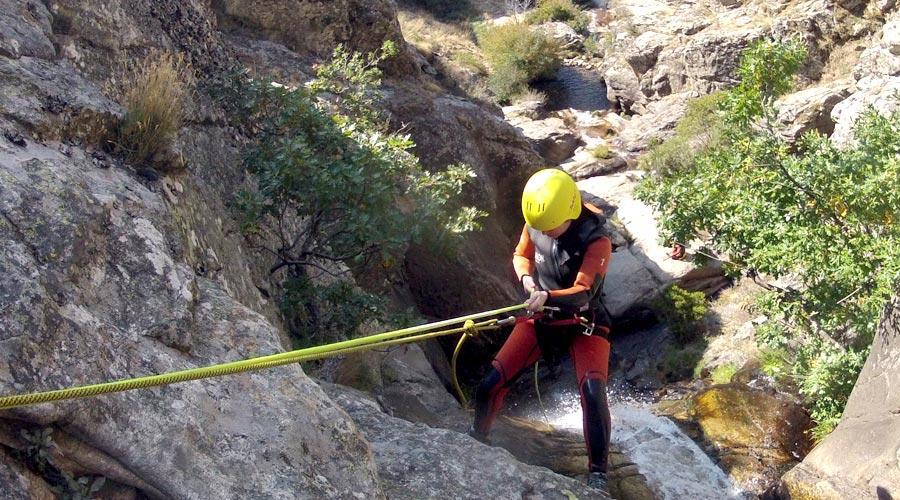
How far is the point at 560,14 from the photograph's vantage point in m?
36.5

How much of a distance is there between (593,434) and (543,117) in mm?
23269

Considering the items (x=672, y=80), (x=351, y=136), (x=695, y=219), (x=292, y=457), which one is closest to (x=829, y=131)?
(x=672, y=80)

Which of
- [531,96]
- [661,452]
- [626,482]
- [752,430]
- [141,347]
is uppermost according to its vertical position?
[141,347]

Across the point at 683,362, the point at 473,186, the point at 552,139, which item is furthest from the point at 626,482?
the point at 552,139

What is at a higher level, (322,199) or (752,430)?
(322,199)

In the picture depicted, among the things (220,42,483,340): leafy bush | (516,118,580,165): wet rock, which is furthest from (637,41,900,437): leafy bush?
(516,118,580,165): wet rock

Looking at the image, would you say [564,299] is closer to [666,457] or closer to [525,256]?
[525,256]

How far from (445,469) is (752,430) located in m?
5.41

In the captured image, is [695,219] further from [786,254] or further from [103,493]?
[103,493]

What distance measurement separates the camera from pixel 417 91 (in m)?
14.8

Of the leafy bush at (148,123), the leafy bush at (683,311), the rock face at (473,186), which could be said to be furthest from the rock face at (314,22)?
the leafy bush at (148,123)

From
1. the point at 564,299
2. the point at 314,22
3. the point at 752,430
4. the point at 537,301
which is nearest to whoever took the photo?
the point at 537,301

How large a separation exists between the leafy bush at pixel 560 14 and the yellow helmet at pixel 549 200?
107ft

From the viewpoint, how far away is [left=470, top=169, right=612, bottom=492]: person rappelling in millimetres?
4715
